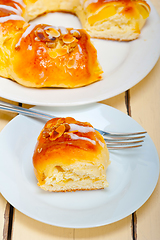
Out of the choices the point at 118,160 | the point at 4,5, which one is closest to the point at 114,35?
the point at 4,5

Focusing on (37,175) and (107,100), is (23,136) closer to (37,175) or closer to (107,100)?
(37,175)

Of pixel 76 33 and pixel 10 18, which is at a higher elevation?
pixel 10 18

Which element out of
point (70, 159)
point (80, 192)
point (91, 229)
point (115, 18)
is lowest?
point (91, 229)

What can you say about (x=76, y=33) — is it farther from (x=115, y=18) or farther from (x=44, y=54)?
(x=115, y=18)

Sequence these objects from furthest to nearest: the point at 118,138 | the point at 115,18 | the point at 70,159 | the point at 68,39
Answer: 1. the point at 115,18
2. the point at 68,39
3. the point at 118,138
4. the point at 70,159

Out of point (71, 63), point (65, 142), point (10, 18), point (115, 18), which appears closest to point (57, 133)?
point (65, 142)

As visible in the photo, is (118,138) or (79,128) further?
(118,138)

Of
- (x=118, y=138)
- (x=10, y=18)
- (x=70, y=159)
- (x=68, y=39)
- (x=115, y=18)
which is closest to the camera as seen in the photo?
(x=70, y=159)
